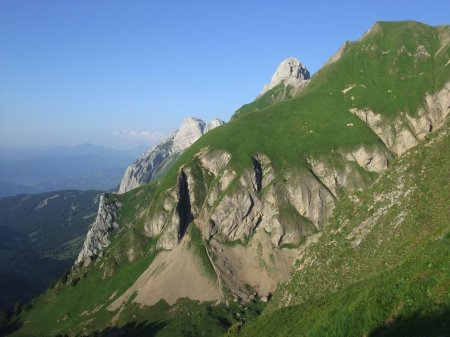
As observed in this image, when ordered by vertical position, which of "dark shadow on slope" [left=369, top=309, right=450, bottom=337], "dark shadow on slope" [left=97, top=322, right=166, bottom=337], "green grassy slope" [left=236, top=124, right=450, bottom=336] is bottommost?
"dark shadow on slope" [left=97, top=322, right=166, bottom=337]

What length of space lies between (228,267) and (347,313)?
150m

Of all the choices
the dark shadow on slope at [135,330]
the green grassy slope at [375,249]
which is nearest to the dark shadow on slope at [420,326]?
the green grassy slope at [375,249]

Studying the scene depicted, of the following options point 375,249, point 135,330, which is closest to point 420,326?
point 375,249

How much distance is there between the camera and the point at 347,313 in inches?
1609

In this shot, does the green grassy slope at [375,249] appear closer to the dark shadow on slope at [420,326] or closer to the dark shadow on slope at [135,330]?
the dark shadow on slope at [420,326]

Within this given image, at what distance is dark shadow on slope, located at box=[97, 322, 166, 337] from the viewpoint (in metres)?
162

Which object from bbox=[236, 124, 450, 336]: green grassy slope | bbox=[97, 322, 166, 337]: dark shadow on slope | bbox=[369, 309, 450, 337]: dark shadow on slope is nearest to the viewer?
bbox=[369, 309, 450, 337]: dark shadow on slope

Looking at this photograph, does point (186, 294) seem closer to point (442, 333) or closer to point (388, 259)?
point (388, 259)

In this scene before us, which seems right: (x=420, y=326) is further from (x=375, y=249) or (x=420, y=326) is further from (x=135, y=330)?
(x=135, y=330)

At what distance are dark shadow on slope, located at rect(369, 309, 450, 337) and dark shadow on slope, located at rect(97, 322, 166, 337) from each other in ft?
464

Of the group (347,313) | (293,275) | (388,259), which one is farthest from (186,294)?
(347,313)

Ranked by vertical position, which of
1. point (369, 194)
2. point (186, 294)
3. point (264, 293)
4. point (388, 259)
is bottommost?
point (264, 293)

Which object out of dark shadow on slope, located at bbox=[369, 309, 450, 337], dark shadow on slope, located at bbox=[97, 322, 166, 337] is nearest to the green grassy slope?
dark shadow on slope, located at bbox=[369, 309, 450, 337]

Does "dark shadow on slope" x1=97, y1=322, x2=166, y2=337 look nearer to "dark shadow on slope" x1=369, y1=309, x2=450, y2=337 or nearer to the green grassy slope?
the green grassy slope
